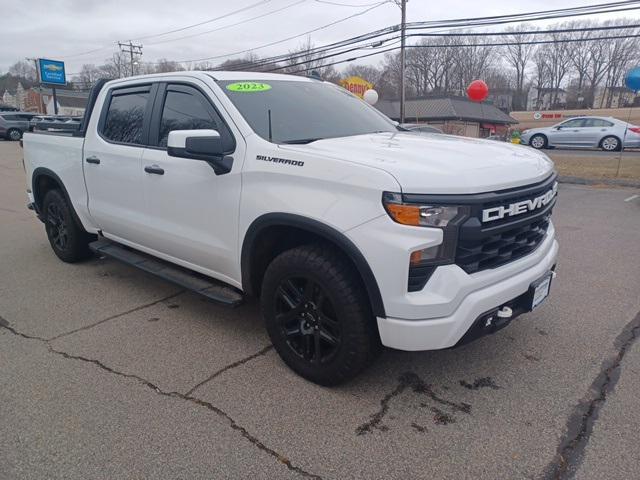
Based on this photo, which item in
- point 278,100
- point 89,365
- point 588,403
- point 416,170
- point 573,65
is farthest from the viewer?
point 573,65

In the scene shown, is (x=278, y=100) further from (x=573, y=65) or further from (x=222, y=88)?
(x=573, y=65)

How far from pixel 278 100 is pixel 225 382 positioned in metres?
2.05

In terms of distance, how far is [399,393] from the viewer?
3004 millimetres

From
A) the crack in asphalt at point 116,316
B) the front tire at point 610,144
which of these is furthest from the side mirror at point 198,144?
the front tire at point 610,144

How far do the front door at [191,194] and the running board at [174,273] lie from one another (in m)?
0.11

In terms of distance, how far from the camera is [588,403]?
9.43 ft

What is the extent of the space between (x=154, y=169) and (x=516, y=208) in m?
2.60

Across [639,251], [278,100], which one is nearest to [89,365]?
[278,100]

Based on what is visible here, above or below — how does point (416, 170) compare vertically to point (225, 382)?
above

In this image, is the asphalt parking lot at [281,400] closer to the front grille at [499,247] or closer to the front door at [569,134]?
the front grille at [499,247]

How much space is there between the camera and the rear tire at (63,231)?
5199mm

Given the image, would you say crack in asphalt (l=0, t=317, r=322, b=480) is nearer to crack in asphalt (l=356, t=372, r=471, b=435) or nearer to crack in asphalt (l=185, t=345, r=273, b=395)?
crack in asphalt (l=185, t=345, r=273, b=395)

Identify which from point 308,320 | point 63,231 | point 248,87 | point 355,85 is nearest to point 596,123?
point 355,85

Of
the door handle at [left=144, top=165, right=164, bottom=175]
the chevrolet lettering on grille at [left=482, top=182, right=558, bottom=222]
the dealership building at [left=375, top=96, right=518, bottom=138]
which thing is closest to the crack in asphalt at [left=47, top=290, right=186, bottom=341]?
the door handle at [left=144, top=165, right=164, bottom=175]
